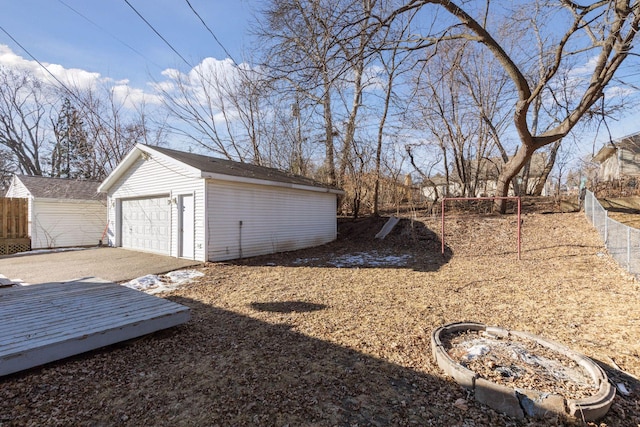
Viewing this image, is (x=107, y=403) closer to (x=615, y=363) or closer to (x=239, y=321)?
(x=239, y=321)

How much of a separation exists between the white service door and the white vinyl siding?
25.4 ft

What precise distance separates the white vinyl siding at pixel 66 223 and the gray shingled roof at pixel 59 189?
12.0 inches

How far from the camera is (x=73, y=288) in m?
4.83

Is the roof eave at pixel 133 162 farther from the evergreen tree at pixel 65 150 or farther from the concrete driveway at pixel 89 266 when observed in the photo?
the evergreen tree at pixel 65 150

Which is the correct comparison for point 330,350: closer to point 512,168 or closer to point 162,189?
point 162,189

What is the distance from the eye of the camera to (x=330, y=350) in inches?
132

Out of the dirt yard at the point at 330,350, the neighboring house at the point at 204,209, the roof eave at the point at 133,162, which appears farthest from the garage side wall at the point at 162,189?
the dirt yard at the point at 330,350

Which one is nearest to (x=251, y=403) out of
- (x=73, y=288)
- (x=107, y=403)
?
(x=107, y=403)

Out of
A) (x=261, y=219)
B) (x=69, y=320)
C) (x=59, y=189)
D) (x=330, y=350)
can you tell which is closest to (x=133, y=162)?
(x=261, y=219)

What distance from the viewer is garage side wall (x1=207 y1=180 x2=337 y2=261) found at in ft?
28.6

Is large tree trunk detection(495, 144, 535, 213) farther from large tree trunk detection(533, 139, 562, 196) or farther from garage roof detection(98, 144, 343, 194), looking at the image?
garage roof detection(98, 144, 343, 194)

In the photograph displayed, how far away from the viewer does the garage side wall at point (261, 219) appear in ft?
28.6

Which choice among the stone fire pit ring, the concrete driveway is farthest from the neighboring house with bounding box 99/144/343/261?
the stone fire pit ring

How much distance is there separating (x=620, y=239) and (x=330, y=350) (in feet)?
23.8
